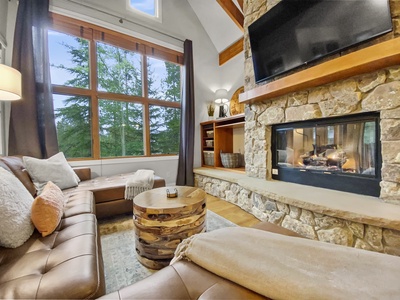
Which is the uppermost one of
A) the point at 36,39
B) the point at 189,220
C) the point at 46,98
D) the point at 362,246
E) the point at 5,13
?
the point at 5,13

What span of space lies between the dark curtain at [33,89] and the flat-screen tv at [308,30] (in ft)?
9.11

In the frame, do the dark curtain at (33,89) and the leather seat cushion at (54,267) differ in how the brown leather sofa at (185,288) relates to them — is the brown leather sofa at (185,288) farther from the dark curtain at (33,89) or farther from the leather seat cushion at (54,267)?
the dark curtain at (33,89)

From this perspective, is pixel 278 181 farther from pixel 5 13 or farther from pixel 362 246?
pixel 5 13

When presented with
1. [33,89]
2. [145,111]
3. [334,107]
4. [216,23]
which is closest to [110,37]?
[145,111]

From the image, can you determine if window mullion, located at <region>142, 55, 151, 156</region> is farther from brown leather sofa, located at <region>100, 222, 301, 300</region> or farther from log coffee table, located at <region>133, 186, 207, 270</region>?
brown leather sofa, located at <region>100, 222, 301, 300</region>

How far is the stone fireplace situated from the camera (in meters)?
1.37

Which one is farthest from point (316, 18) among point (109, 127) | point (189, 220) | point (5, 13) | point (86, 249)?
point (5, 13)

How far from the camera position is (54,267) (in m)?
0.79

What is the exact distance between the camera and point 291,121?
2.13 m

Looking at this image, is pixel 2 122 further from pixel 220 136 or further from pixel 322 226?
pixel 322 226

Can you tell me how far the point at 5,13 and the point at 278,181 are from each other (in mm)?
4136

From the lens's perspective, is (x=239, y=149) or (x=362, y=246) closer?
(x=362, y=246)

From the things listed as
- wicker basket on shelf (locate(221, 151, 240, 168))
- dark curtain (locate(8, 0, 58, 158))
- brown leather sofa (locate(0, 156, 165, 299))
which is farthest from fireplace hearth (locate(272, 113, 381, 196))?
dark curtain (locate(8, 0, 58, 158))

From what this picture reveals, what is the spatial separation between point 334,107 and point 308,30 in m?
0.82
